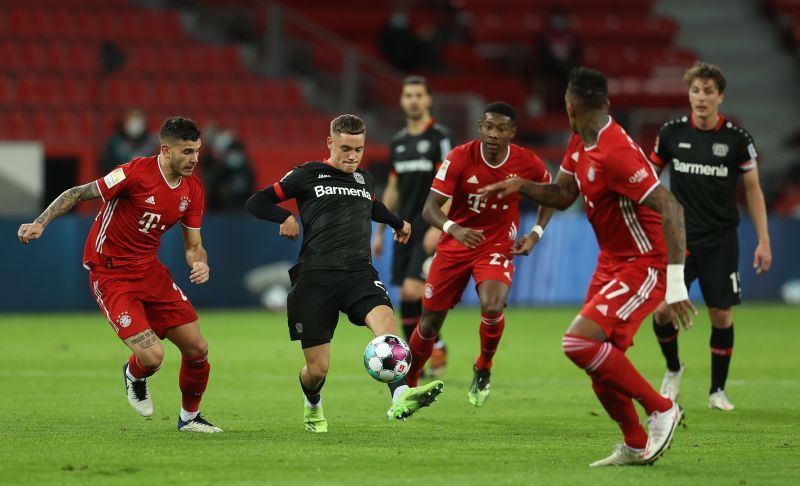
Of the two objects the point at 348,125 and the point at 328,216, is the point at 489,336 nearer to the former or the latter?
the point at 328,216

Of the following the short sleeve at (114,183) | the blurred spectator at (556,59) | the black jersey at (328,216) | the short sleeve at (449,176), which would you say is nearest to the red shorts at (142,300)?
the short sleeve at (114,183)

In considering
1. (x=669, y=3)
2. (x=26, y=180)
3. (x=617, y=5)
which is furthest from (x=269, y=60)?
(x=669, y=3)

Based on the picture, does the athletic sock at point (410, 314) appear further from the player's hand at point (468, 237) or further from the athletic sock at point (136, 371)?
the athletic sock at point (136, 371)

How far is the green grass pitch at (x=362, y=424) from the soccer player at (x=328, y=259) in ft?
1.83

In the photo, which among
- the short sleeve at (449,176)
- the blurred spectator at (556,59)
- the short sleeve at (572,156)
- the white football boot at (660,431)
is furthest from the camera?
the blurred spectator at (556,59)

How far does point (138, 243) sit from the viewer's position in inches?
363

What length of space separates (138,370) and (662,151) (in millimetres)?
4438

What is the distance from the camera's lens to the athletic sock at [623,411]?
7.52 metres

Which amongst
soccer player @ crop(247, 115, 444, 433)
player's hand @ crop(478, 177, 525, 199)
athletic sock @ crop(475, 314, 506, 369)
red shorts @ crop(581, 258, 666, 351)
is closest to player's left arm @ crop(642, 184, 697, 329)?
red shorts @ crop(581, 258, 666, 351)

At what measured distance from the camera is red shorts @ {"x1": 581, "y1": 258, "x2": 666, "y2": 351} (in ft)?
24.8

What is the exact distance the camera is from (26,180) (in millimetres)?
19656

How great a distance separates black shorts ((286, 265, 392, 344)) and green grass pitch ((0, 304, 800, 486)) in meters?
0.70

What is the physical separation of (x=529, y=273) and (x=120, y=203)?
13.0 m

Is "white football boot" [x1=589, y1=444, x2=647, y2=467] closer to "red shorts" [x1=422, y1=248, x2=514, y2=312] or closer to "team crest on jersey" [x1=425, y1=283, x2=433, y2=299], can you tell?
"red shorts" [x1=422, y1=248, x2=514, y2=312]
